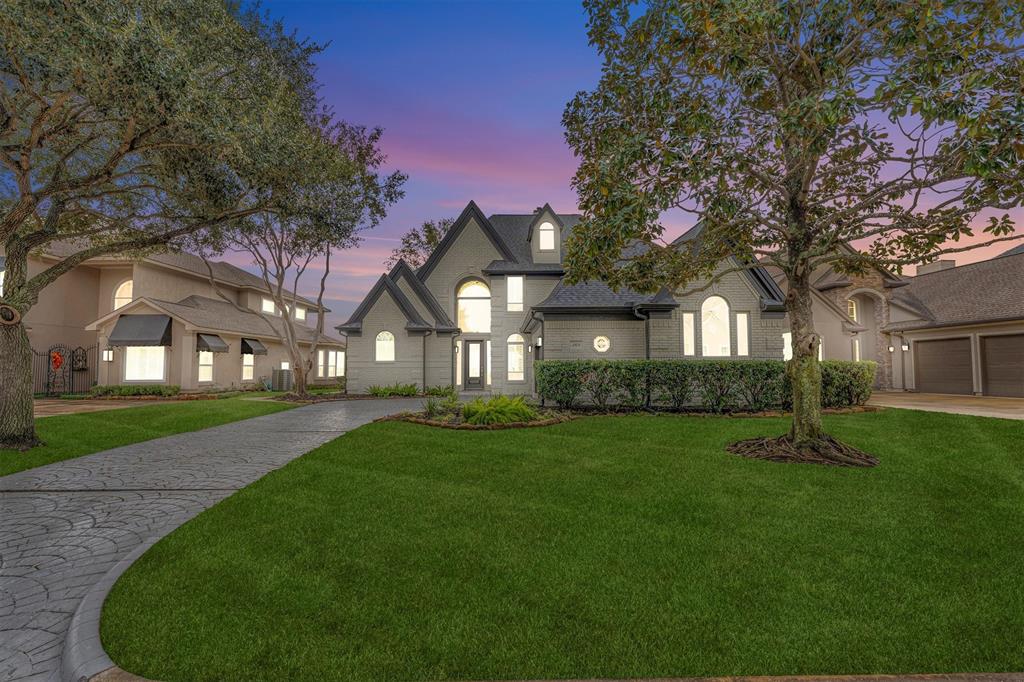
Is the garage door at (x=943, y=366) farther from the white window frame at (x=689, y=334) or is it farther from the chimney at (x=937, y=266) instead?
the white window frame at (x=689, y=334)

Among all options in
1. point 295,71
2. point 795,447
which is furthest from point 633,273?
point 295,71

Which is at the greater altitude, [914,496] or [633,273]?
[633,273]

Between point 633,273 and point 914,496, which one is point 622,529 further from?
point 633,273

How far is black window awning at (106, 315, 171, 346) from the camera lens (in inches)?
839

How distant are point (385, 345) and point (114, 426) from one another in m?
11.7

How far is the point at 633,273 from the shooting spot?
1019 centimetres

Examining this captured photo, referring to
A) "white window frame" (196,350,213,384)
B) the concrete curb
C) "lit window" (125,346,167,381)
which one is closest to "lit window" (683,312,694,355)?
the concrete curb

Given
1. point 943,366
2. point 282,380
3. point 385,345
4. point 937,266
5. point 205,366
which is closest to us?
point 943,366

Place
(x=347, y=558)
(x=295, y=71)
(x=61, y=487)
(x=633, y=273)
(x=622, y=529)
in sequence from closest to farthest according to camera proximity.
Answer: (x=347, y=558), (x=622, y=529), (x=61, y=487), (x=633, y=273), (x=295, y=71)

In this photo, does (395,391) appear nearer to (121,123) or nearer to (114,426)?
(114,426)

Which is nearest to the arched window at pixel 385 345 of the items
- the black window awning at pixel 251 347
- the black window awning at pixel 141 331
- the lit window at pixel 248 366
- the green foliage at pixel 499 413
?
the black window awning at pixel 251 347

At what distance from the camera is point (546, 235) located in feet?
70.5

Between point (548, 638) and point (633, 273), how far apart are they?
332 inches

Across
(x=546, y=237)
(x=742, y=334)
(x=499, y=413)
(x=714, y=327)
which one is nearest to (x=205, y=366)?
(x=546, y=237)
